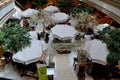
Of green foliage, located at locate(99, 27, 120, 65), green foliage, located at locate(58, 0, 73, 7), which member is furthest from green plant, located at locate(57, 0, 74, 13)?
green foliage, located at locate(99, 27, 120, 65)

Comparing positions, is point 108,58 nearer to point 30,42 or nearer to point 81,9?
point 30,42

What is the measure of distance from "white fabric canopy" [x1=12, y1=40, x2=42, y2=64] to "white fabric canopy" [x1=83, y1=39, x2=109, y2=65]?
356cm

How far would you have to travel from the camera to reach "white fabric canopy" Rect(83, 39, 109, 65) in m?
14.5

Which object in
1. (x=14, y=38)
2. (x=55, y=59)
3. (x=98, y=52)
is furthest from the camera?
(x=55, y=59)

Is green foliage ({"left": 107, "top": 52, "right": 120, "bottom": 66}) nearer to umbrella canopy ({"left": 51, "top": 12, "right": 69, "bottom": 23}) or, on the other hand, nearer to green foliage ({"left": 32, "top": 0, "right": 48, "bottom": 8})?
umbrella canopy ({"left": 51, "top": 12, "right": 69, "bottom": 23})

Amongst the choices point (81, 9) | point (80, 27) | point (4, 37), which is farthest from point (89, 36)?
point (4, 37)

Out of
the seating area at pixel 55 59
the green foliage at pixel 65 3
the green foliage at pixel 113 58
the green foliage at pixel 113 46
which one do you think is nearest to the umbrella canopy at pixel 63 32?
the seating area at pixel 55 59

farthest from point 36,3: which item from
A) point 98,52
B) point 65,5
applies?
point 98,52

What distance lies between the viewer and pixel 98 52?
15.1 meters

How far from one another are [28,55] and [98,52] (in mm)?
4766

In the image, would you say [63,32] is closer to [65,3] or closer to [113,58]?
[113,58]

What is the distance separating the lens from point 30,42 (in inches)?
632

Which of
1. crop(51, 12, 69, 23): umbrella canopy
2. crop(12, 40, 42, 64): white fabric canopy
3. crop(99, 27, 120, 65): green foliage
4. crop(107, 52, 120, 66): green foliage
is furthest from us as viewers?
crop(51, 12, 69, 23): umbrella canopy

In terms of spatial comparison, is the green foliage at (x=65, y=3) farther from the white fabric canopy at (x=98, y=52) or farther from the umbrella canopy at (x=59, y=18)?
the white fabric canopy at (x=98, y=52)
